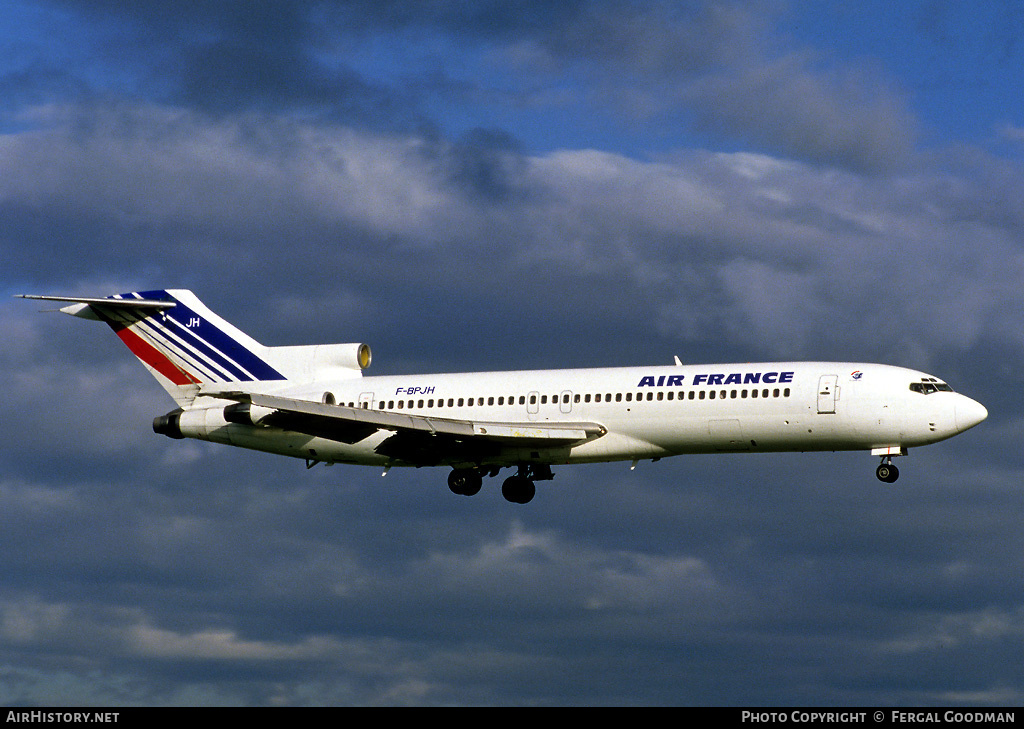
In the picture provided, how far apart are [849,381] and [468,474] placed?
15160 mm

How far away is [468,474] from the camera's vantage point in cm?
5966

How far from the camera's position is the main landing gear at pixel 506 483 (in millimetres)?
59281

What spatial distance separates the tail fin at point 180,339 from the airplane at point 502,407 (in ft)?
0.19

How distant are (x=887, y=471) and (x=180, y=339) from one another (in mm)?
29689

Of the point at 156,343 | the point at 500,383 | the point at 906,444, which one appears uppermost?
the point at 156,343

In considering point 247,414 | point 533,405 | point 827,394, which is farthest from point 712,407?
point 247,414

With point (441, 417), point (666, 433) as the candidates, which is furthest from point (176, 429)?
point (666, 433)

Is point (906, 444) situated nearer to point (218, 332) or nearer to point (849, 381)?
point (849, 381)

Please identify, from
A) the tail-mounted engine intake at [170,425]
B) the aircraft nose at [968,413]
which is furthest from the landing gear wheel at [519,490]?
the aircraft nose at [968,413]

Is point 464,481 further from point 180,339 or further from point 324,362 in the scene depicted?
point 180,339

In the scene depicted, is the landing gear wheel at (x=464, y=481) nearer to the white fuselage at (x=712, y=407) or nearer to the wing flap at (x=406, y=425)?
the white fuselage at (x=712, y=407)

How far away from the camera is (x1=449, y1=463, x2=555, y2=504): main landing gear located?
5928cm
